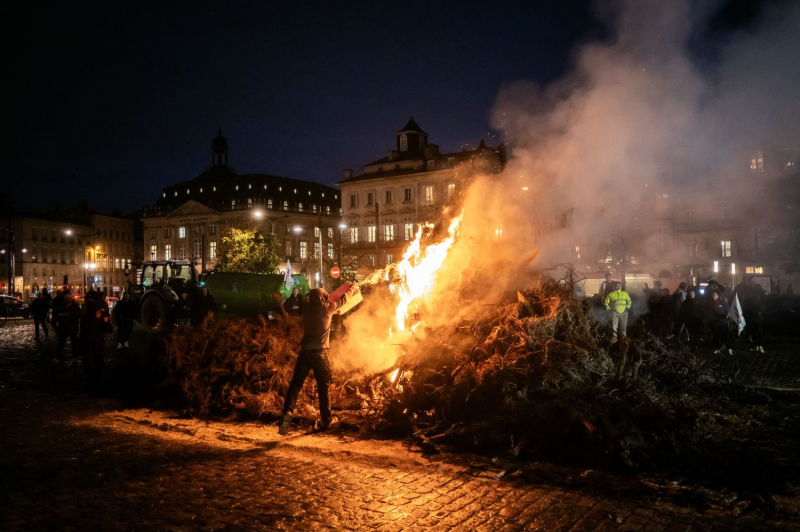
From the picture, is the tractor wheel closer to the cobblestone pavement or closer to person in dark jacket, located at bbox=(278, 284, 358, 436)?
the cobblestone pavement

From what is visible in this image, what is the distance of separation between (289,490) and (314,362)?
231cm

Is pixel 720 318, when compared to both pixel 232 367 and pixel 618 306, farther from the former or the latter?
pixel 232 367

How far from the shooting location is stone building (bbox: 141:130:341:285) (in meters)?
87.2

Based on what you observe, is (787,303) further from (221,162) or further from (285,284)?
(221,162)

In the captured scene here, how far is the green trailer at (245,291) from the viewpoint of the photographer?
21750mm

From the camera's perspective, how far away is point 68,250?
96125 millimetres

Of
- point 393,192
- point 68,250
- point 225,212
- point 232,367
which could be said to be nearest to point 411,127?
point 393,192

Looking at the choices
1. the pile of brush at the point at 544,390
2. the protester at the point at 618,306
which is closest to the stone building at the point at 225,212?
the protester at the point at 618,306

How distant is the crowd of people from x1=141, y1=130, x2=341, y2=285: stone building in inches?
2677

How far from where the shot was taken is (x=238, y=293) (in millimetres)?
22125

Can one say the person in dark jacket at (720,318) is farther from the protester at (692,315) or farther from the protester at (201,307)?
the protester at (201,307)

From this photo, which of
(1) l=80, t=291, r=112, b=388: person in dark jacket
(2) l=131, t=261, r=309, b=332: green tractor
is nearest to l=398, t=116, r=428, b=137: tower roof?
(2) l=131, t=261, r=309, b=332: green tractor

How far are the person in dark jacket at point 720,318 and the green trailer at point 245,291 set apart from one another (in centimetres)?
1397

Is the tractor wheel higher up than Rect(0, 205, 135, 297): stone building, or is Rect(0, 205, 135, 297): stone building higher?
Rect(0, 205, 135, 297): stone building
